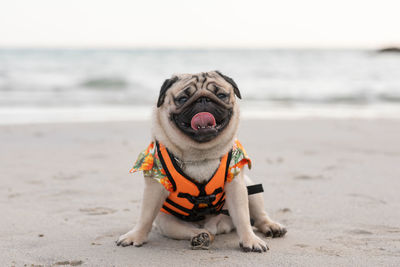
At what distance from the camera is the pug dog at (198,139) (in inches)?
116

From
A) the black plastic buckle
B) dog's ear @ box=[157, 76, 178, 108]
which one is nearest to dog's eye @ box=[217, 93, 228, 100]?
dog's ear @ box=[157, 76, 178, 108]

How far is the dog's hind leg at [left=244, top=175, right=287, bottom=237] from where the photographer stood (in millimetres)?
3430

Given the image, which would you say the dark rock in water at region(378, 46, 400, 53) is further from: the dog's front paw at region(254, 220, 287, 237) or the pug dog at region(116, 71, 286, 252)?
the pug dog at region(116, 71, 286, 252)

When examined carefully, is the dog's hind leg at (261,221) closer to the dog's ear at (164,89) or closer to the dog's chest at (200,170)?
the dog's chest at (200,170)

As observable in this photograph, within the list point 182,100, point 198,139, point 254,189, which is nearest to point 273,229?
point 254,189

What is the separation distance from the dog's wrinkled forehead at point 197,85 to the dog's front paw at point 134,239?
2.76ft

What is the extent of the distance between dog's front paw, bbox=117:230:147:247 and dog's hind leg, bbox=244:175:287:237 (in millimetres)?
810

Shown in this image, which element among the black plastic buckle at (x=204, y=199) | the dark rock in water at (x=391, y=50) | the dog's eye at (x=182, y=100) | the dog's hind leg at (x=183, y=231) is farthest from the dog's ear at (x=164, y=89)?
the dark rock in water at (x=391, y=50)

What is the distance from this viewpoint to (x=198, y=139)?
297 cm

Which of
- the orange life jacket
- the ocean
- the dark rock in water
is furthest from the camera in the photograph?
the dark rock in water

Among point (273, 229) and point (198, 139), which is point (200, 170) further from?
point (273, 229)

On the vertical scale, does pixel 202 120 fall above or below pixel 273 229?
above

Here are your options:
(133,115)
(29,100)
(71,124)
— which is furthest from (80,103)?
(71,124)

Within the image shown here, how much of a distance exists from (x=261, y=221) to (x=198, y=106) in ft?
3.45
